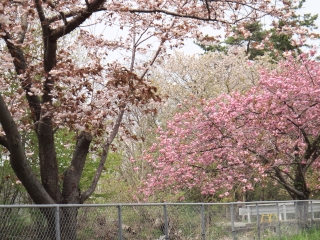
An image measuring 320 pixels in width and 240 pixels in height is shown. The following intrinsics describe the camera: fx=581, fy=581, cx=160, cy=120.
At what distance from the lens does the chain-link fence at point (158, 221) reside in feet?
22.5

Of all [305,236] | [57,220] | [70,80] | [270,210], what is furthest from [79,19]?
[305,236]

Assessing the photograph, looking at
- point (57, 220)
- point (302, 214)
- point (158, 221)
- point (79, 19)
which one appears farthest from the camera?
point (302, 214)

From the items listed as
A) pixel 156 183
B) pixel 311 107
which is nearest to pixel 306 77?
pixel 311 107

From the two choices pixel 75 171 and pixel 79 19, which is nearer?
pixel 79 19

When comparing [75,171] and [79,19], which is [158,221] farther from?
[79,19]

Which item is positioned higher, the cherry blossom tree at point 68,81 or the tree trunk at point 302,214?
the cherry blossom tree at point 68,81

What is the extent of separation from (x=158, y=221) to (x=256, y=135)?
856cm

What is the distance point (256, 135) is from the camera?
17906 millimetres

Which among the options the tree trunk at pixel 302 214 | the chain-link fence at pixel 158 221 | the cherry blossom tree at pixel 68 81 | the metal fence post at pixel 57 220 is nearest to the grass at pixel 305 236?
the chain-link fence at pixel 158 221

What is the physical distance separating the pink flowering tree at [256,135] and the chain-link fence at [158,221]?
5.98 ft

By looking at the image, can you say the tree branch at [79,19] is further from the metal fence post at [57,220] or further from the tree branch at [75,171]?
the metal fence post at [57,220]

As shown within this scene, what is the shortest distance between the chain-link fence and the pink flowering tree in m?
1.82

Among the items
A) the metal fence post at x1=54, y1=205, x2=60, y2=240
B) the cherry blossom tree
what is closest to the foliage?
the cherry blossom tree

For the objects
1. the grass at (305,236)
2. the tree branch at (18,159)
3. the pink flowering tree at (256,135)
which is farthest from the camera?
the pink flowering tree at (256,135)
